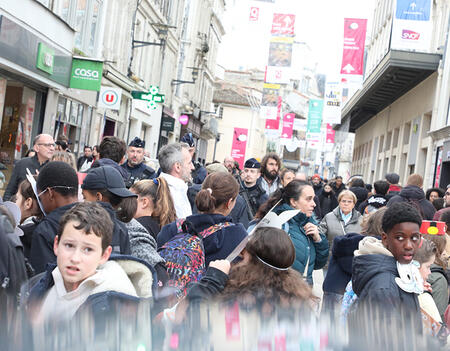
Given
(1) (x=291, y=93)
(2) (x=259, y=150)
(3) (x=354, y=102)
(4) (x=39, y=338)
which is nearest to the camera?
(4) (x=39, y=338)

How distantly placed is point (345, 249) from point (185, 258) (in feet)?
4.97

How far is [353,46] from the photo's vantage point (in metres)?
23.4

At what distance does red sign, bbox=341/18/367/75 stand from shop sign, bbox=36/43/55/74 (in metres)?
10.8

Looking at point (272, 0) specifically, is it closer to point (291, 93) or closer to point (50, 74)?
point (50, 74)

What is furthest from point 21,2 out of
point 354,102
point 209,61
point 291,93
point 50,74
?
point 291,93

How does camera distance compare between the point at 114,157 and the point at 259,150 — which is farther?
the point at 259,150

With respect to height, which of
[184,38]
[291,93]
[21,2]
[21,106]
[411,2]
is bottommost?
[21,106]

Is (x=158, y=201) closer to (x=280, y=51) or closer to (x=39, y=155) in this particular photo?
(x=39, y=155)

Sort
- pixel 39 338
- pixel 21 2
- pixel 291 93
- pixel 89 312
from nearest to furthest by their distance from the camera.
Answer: pixel 39 338
pixel 89 312
pixel 21 2
pixel 291 93

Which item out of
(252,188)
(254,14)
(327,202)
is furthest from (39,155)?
(254,14)

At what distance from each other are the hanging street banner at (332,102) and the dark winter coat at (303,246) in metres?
23.9

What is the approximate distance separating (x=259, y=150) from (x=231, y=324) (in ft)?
269

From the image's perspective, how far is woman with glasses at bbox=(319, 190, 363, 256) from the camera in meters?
8.45

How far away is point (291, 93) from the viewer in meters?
105
